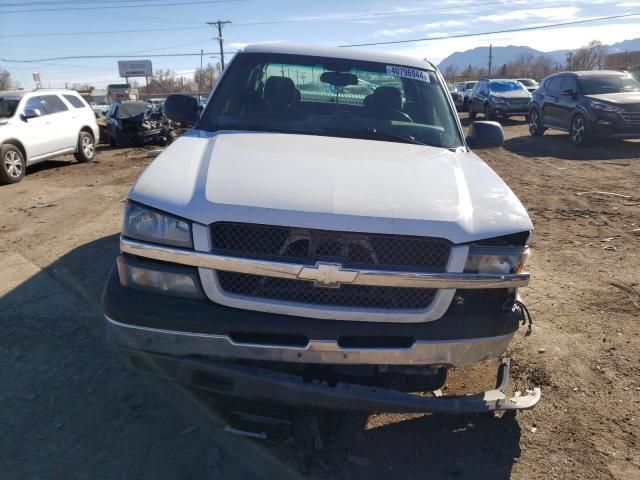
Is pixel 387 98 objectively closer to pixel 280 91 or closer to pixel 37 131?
pixel 280 91

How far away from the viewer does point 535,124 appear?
1566 cm

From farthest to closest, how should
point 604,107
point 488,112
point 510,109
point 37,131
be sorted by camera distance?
point 488,112 < point 510,109 < point 604,107 < point 37,131

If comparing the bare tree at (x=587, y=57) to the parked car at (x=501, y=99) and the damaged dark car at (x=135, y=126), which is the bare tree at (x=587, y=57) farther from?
the damaged dark car at (x=135, y=126)

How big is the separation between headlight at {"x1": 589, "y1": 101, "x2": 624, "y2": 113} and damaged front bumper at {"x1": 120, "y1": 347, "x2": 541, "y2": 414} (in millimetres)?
12124

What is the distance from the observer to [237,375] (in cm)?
229

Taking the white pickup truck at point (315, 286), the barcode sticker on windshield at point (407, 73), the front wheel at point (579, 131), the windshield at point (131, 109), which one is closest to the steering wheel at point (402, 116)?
the barcode sticker on windshield at point (407, 73)

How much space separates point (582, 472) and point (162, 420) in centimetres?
215

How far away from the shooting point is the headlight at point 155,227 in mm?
2340

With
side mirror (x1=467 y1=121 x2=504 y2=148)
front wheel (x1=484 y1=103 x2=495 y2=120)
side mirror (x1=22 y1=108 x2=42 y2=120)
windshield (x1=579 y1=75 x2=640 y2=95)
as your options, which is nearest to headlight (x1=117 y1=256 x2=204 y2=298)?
side mirror (x1=467 y1=121 x2=504 y2=148)

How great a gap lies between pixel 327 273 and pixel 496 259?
81cm

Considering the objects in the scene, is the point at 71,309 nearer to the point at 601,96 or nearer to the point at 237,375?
the point at 237,375

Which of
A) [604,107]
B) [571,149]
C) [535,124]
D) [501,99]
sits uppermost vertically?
[604,107]

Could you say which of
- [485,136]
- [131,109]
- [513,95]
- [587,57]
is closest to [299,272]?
[485,136]

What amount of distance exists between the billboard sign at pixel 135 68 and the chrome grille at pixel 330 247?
91.1 m
